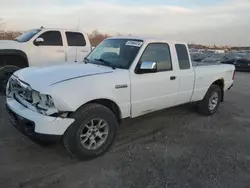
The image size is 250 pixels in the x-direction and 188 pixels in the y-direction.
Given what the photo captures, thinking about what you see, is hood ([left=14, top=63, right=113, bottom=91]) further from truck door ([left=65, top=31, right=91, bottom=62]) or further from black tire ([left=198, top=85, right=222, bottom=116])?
truck door ([left=65, top=31, right=91, bottom=62])

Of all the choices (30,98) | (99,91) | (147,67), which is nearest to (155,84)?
(147,67)

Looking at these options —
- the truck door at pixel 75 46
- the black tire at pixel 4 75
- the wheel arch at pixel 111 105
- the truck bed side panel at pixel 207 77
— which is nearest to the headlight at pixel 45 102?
the wheel arch at pixel 111 105

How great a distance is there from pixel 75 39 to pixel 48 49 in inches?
41.6

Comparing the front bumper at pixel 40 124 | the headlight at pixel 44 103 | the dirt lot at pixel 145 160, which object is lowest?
the dirt lot at pixel 145 160

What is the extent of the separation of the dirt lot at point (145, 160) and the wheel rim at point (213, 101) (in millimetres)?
814

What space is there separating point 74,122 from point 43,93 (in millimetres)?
557

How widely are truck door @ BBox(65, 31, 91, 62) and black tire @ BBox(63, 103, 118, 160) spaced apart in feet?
18.0

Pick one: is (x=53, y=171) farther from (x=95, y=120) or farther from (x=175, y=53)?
(x=175, y=53)

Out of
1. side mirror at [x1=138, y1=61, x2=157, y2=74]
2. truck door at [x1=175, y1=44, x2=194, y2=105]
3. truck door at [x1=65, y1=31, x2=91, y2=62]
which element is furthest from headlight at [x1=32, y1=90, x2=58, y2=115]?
truck door at [x1=65, y1=31, x2=91, y2=62]

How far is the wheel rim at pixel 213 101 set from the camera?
6.64 meters

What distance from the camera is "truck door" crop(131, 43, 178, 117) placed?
4578mm

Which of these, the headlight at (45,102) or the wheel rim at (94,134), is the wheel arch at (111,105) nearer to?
the wheel rim at (94,134)

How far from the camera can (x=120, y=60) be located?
15.4ft

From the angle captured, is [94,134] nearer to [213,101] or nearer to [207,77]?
[207,77]
